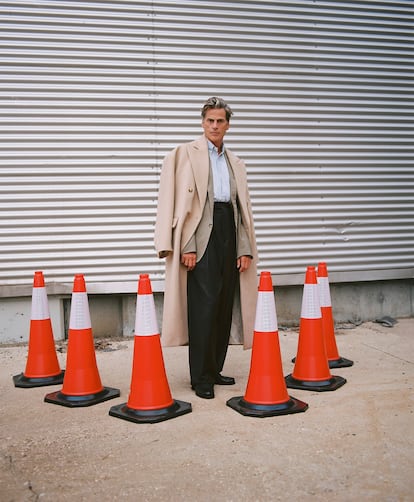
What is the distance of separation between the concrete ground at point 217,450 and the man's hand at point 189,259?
2.87 feet

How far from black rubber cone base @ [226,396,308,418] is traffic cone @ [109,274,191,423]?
13.3 inches

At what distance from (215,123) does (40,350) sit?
2.12 m

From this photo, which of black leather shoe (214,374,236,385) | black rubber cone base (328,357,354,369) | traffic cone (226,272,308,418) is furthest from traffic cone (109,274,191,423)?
black rubber cone base (328,357,354,369)

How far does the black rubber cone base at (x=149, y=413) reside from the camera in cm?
309

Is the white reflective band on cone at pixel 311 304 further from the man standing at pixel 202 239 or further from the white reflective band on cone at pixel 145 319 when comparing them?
the white reflective band on cone at pixel 145 319

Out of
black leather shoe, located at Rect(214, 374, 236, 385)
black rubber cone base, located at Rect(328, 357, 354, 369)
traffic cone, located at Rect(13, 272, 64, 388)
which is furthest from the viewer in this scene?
black rubber cone base, located at Rect(328, 357, 354, 369)

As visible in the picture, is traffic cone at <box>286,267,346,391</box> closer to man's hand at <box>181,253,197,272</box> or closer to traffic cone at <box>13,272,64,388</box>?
man's hand at <box>181,253,197,272</box>

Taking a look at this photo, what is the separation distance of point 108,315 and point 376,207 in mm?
3199

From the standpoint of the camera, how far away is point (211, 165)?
3.75m

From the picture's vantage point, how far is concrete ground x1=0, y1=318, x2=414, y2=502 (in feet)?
7.34

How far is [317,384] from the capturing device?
3719 mm

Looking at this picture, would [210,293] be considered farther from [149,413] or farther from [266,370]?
[149,413]

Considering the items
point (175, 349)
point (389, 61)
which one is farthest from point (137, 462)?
point (389, 61)

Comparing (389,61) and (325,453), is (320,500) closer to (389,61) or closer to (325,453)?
(325,453)
